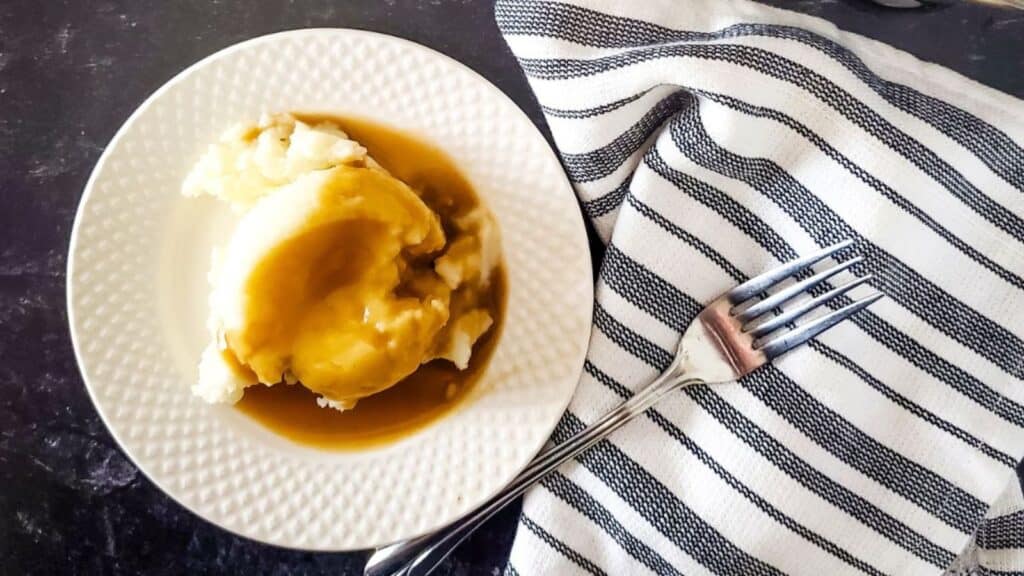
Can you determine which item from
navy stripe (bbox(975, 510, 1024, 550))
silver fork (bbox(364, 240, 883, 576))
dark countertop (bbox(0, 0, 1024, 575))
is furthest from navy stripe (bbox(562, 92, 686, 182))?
navy stripe (bbox(975, 510, 1024, 550))

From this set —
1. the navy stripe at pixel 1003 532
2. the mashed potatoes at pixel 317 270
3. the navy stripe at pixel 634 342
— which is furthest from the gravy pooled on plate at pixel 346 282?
the navy stripe at pixel 1003 532

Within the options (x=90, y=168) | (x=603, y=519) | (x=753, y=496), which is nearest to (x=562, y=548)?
(x=603, y=519)

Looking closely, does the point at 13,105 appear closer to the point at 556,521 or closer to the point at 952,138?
the point at 556,521

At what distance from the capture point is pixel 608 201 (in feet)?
4.46

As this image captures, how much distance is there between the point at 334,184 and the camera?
1.22 m

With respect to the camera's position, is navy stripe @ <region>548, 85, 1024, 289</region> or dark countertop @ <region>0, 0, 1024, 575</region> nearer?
navy stripe @ <region>548, 85, 1024, 289</region>

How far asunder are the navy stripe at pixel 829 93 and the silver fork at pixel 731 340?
15 centimetres

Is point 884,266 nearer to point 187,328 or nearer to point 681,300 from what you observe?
point 681,300

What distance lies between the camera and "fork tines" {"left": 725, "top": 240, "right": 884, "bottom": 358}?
1.27m

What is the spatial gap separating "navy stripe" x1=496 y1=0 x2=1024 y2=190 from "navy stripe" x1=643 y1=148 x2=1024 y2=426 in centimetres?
17

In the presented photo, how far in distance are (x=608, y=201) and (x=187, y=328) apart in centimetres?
64

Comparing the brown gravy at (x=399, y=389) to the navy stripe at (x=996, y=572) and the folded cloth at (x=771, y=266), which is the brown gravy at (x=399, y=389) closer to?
the folded cloth at (x=771, y=266)

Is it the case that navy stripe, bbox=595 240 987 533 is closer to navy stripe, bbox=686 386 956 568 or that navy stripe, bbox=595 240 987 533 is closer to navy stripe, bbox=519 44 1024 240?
navy stripe, bbox=686 386 956 568

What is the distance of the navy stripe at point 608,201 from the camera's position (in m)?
1.35
